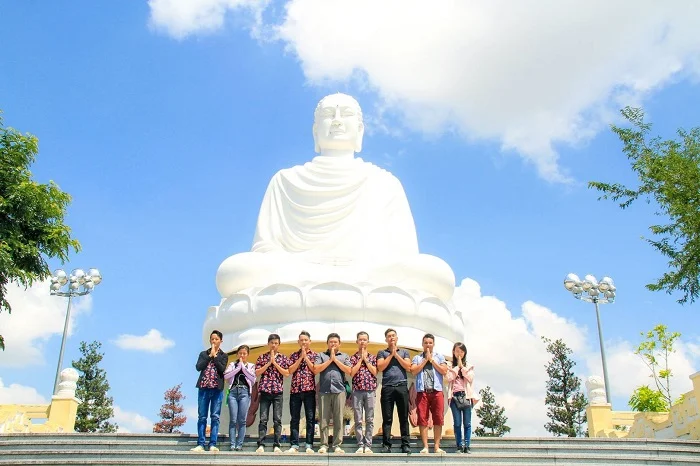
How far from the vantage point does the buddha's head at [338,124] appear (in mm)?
13648

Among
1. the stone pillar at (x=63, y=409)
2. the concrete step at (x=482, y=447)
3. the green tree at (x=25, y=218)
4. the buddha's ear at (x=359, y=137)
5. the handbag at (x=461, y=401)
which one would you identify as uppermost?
the buddha's ear at (x=359, y=137)

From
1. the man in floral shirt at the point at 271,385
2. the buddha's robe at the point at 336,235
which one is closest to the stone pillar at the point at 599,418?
the buddha's robe at the point at 336,235

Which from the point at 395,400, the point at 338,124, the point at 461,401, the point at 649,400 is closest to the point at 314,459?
the point at 395,400

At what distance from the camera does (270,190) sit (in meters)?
13.3

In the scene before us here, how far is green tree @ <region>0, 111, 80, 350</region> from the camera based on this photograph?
897cm

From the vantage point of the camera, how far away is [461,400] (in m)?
7.21

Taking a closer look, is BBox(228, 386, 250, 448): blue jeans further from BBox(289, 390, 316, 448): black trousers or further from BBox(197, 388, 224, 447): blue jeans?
BBox(289, 390, 316, 448): black trousers

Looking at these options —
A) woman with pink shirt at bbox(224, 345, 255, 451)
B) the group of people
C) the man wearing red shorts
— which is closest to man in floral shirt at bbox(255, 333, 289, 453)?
the group of people

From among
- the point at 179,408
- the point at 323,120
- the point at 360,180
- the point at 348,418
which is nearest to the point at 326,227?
the point at 360,180

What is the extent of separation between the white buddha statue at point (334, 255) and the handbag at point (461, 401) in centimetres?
303

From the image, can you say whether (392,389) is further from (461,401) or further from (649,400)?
(649,400)

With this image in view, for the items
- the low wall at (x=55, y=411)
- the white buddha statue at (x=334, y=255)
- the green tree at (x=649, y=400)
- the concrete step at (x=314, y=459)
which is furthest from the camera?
the green tree at (x=649, y=400)

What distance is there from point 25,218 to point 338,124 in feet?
20.7

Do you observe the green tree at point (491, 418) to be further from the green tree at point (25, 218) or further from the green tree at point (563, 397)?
the green tree at point (25, 218)
